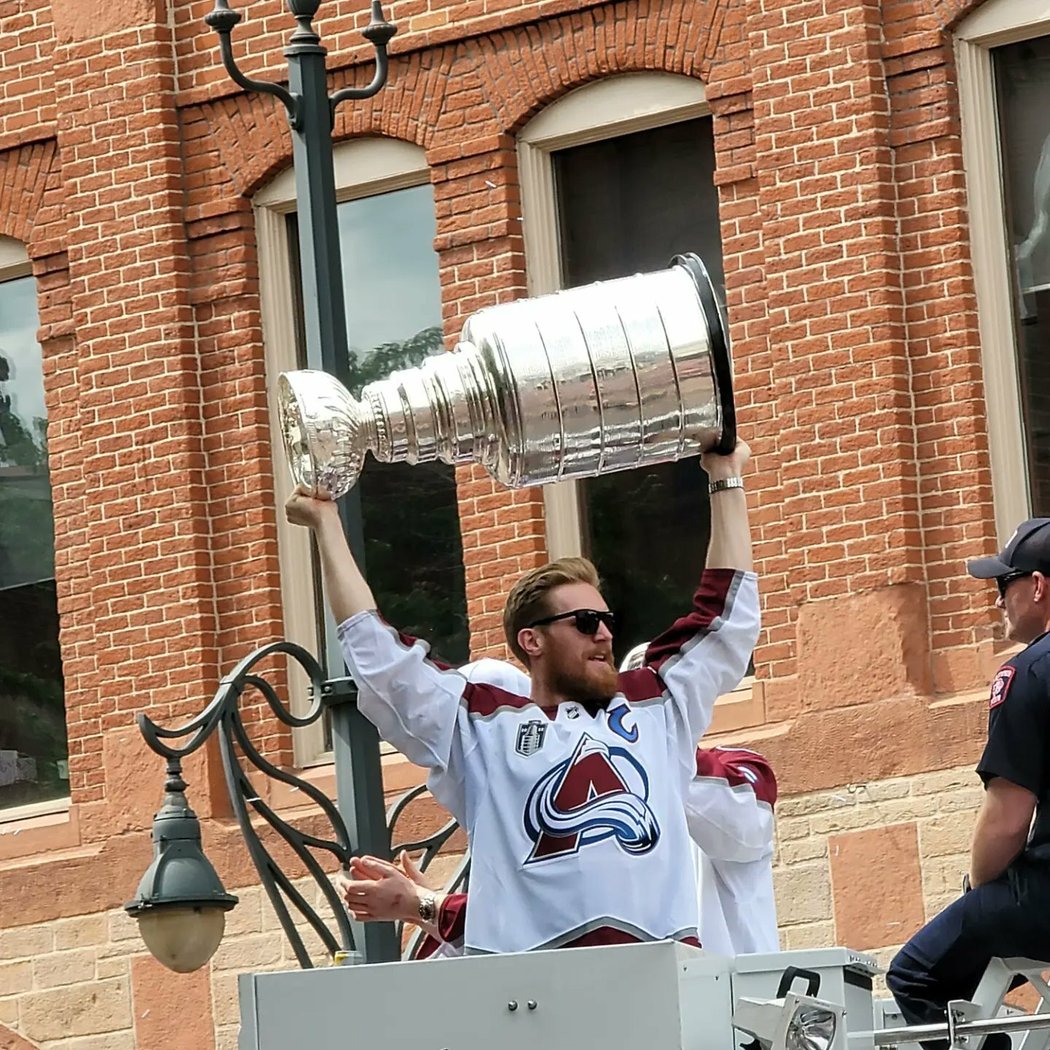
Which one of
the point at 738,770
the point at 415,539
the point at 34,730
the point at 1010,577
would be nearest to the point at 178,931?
the point at 738,770

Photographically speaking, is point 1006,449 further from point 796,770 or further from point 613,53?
point 613,53

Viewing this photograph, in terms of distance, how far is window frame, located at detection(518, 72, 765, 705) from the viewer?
13.5 m

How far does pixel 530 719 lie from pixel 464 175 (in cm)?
839

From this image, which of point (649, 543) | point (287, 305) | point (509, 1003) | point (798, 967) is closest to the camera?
point (509, 1003)

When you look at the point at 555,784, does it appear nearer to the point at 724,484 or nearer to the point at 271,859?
the point at 724,484

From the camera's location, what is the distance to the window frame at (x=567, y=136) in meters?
13.5

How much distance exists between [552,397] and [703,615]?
1.97ft

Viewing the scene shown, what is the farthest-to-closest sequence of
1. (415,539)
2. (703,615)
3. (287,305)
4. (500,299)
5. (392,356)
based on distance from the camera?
(287,305) → (392,356) → (415,539) → (500,299) → (703,615)

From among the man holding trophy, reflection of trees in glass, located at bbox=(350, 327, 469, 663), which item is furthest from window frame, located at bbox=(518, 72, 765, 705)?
the man holding trophy

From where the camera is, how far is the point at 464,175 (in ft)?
45.6

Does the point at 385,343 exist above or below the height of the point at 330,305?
above

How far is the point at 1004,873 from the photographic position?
5.75 metres

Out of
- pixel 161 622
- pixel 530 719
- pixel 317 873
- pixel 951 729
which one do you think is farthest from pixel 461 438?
pixel 161 622

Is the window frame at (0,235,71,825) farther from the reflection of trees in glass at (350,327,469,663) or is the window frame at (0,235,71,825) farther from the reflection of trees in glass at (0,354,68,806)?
the reflection of trees in glass at (350,327,469,663)
